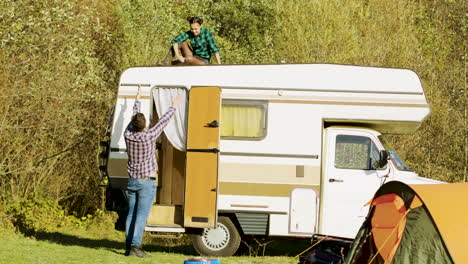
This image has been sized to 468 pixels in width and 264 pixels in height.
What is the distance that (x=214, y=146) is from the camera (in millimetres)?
13750

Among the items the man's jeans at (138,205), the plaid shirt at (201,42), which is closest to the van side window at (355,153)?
the plaid shirt at (201,42)

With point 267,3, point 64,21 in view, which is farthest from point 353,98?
point 267,3

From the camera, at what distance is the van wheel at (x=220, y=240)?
1410cm

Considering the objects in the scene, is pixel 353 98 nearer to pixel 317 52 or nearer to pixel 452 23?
pixel 317 52

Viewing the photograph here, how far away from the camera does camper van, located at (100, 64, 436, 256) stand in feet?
45.2

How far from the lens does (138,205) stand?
12922 mm

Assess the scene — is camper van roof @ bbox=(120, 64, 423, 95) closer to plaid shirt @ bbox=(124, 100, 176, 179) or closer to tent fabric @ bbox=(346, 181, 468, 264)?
→ plaid shirt @ bbox=(124, 100, 176, 179)

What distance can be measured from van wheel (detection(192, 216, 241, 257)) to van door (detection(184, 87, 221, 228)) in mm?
433

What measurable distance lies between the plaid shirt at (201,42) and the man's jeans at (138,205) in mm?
2962

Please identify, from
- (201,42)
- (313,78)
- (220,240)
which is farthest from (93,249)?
(313,78)

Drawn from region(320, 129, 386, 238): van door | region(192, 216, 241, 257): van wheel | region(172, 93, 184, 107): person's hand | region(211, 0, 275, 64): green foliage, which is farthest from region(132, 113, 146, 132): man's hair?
region(211, 0, 275, 64): green foliage

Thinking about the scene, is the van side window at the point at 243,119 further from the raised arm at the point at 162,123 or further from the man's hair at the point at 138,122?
the man's hair at the point at 138,122

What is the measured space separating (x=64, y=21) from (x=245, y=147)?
7031mm

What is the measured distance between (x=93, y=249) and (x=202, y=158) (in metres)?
2.27
